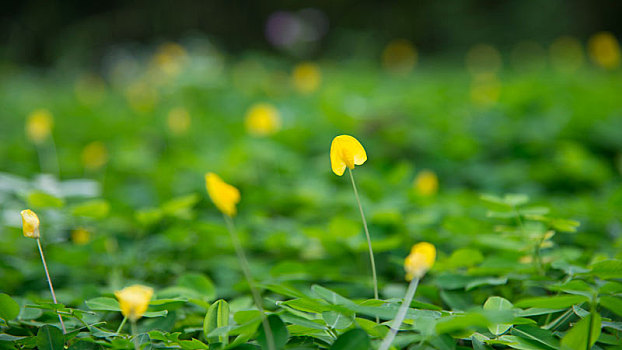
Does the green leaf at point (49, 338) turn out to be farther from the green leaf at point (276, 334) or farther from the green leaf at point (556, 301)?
the green leaf at point (556, 301)

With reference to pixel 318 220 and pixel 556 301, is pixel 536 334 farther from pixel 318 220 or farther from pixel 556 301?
pixel 318 220

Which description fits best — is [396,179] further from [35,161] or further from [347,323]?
[35,161]

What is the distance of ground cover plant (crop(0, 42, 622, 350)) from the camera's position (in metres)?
0.84

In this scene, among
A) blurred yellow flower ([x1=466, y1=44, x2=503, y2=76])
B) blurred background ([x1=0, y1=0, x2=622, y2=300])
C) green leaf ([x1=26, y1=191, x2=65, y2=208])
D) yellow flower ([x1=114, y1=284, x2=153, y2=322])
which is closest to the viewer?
yellow flower ([x1=114, y1=284, x2=153, y2=322])

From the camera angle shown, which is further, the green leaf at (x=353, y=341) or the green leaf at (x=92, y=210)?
the green leaf at (x=92, y=210)

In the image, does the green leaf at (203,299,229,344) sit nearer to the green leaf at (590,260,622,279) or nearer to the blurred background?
the blurred background

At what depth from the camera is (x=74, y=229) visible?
1469 millimetres

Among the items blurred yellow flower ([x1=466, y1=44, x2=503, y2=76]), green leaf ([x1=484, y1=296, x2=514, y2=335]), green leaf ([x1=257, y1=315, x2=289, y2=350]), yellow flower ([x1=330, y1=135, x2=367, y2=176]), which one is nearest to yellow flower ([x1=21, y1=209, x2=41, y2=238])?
green leaf ([x1=257, y1=315, x2=289, y2=350])

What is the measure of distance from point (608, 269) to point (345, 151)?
56 centimetres

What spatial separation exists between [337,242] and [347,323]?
0.53 meters

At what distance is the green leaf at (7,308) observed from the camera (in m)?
0.88

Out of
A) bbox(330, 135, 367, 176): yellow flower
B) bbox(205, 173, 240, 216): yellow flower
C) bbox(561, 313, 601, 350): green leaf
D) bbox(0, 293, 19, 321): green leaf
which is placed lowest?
bbox(0, 293, 19, 321): green leaf

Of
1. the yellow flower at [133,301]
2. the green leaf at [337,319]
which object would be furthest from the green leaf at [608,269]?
the yellow flower at [133,301]

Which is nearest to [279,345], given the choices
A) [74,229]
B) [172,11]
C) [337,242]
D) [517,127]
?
[337,242]
